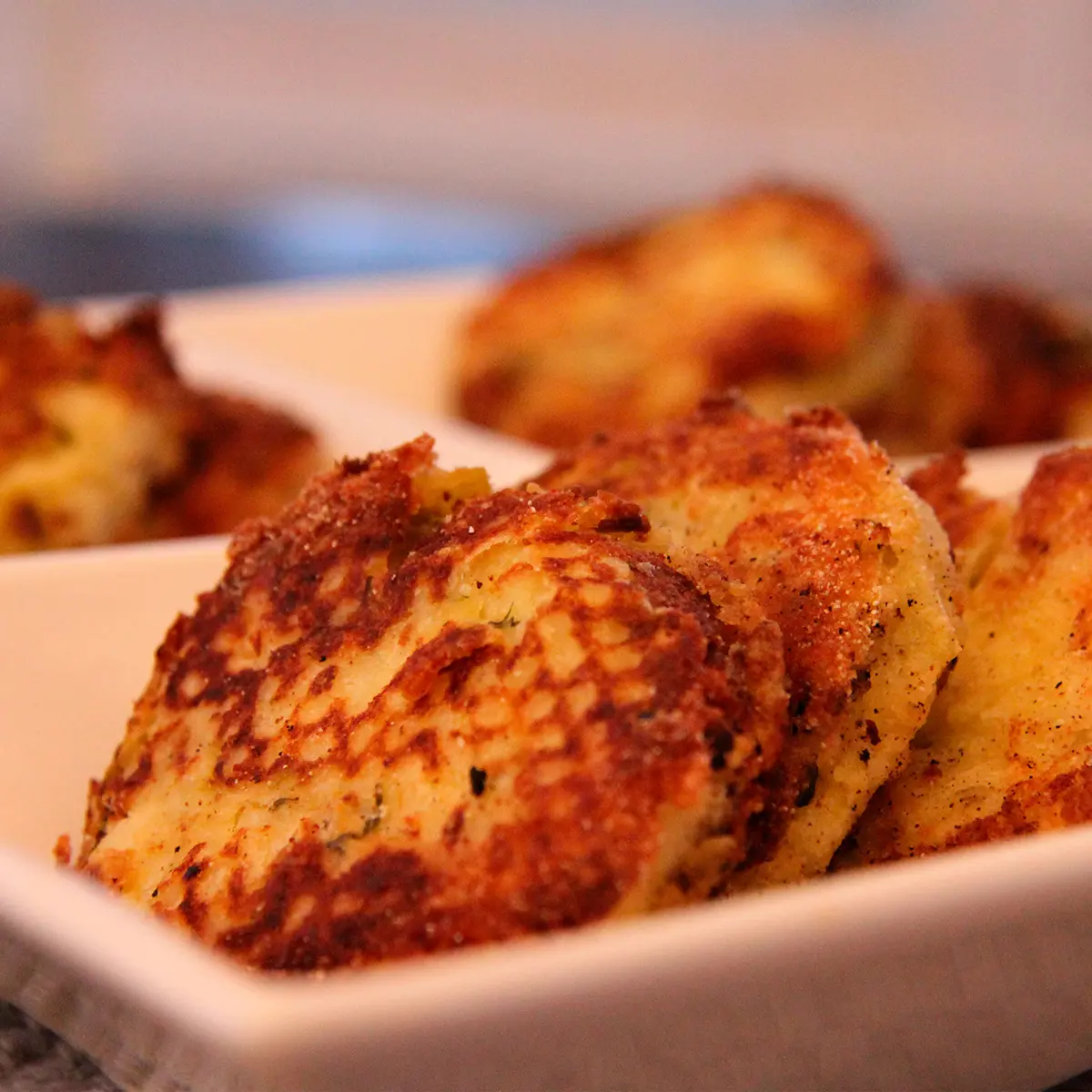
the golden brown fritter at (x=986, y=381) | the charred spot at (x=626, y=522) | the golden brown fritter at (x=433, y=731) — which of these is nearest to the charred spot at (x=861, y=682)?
the golden brown fritter at (x=433, y=731)

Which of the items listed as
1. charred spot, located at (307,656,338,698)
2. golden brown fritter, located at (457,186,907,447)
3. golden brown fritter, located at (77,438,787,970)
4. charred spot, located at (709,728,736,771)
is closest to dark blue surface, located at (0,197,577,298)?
golden brown fritter, located at (457,186,907,447)

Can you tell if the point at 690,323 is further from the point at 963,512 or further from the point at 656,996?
the point at 656,996

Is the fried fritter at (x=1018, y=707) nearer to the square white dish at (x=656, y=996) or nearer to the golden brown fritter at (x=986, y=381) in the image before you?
the square white dish at (x=656, y=996)

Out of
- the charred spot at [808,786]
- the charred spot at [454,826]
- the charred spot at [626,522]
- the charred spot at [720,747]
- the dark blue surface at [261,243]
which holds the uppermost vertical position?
the charred spot at [720,747]

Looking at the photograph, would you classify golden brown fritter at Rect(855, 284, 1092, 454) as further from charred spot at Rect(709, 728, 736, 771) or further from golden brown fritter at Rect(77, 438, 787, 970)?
charred spot at Rect(709, 728, 736, 771)

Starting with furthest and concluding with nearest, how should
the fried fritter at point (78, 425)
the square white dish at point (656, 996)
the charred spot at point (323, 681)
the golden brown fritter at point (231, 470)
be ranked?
the golden brown fritter at point (231, 470) → the fried fritter at point (78, 425) → the charred spot at point (323, 681) → the square white dish at point (656, 996)

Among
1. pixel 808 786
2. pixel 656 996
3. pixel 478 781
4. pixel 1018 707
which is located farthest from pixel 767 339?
pixel 656 996

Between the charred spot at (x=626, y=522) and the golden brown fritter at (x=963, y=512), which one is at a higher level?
the charred spot at (x=626, y=522)
